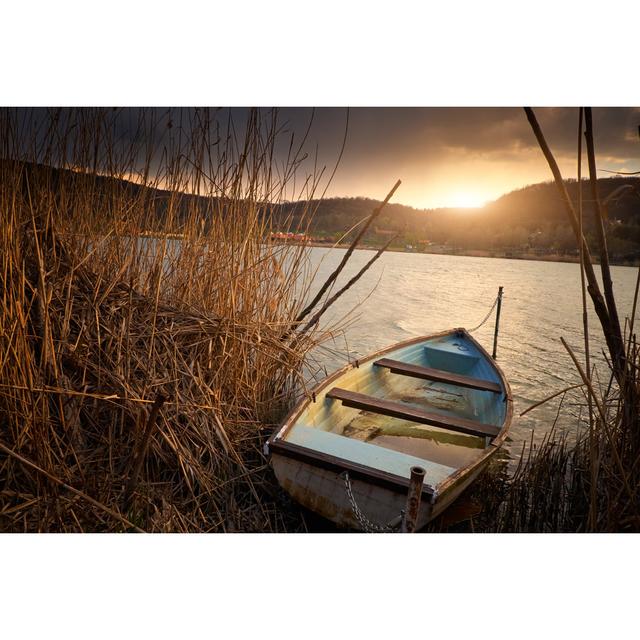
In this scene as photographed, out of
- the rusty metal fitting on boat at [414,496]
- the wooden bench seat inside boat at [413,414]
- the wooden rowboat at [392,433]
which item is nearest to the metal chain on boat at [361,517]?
the wooden rowboat at [392,433]

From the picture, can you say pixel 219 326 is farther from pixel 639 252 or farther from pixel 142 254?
pixel 639 252

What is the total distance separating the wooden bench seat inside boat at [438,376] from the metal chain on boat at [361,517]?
46.4 inches

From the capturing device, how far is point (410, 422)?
7.78ft

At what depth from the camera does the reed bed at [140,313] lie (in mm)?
1478

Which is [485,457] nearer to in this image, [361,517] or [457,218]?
[361,517]

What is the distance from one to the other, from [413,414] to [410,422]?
323mm

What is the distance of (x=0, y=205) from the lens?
1519mm

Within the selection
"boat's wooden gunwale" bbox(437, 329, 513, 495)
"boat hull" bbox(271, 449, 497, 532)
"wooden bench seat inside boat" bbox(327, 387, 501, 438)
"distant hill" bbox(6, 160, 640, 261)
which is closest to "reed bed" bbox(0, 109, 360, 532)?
"distant hill" bbox(6, 160, 640, 261)

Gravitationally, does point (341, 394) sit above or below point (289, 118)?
below

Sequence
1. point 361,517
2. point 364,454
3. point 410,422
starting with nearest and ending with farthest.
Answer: point 361,517 < point 364,454 < point 410,422

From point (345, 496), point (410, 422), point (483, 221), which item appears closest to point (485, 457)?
point (345, 496)

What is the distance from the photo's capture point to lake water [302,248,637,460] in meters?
3.16
